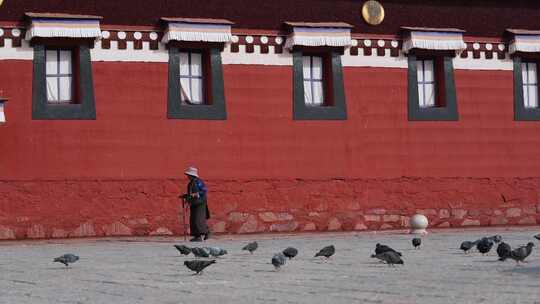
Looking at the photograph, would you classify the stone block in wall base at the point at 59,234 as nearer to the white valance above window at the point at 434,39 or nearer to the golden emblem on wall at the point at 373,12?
the golden emblem on wall at the point at 373,12

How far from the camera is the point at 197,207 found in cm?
1902

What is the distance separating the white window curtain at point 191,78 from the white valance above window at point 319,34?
175 cm

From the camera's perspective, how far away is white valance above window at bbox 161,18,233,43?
66.7 feet

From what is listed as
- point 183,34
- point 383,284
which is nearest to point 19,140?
point 183,34

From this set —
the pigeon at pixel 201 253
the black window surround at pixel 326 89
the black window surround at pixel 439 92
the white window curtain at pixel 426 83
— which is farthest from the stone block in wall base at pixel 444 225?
the pigeon at pixel 201 253

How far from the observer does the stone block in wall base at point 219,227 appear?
813 inches

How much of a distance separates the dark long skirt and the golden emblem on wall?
18.2 feet

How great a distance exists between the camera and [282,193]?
69.5 ft

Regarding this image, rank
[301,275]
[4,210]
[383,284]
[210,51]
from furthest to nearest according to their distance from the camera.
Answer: [210,51], [4,210], [301,275], [383,284]

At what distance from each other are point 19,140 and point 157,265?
7925 mm

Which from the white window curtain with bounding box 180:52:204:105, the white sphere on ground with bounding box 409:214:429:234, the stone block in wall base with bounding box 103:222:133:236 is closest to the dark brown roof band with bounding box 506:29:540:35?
the white sphere on ground with bounding box 409:214:429:234

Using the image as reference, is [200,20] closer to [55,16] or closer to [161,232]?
[55,16]

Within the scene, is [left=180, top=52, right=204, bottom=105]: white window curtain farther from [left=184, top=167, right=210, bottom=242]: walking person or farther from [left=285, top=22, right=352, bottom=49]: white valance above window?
[left=184, top=167, right=210, bottom=242]: walking person

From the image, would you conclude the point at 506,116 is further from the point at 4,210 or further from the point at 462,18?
the point at 4,210
